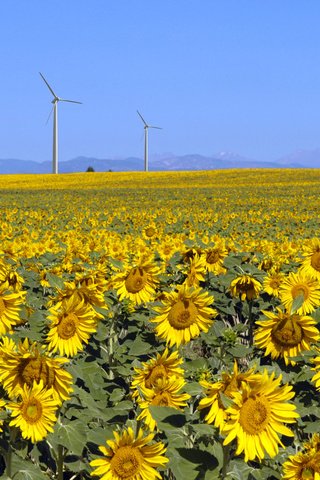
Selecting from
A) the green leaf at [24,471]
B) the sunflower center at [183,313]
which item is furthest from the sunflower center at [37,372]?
the sunflower center at [183,313]

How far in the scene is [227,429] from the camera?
227cm

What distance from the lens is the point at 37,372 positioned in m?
2.72

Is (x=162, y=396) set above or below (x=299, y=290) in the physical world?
below

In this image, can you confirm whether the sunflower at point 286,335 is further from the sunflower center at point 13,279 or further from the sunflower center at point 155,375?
the sunflower center at point 13,279

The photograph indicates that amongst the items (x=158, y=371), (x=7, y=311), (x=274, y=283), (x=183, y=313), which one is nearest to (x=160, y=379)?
(x=158, y=371)

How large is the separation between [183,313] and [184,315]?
1 centimetres

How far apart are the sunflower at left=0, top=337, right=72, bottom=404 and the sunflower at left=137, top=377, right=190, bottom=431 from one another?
414mm

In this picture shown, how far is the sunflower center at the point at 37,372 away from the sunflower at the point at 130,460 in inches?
17.2

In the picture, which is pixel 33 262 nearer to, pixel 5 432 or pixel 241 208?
pixel 5 432

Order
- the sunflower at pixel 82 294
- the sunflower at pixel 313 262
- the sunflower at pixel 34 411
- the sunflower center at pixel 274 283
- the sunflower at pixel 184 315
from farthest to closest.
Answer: the sunflower center at pixel 274 283 < the sunflower at pixel 313 262 < the sunflower at pixel 82 294 < the sunflower at pixel 184 315 < the sunflower at pixel 34 411

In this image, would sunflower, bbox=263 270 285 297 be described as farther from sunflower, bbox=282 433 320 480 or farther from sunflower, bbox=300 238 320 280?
sunflower, bbox=282 433 320 480

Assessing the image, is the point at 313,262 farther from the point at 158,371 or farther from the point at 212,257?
the point at 158,371

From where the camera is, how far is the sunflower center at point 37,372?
2.72 m

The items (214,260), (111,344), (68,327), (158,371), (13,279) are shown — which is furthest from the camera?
(214,260)
